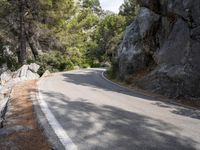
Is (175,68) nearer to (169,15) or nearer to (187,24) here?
(187,24)

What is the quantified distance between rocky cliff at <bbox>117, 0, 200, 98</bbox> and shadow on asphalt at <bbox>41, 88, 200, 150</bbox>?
6.14 meters

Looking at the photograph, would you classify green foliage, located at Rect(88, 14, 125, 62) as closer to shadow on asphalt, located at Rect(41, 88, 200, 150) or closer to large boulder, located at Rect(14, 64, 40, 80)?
large boulder, located at Rect(14, 64, 40, 80)

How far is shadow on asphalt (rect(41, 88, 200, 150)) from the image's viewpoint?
6964 mm

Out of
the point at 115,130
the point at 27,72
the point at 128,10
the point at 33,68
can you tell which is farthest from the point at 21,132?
the point at 128,10

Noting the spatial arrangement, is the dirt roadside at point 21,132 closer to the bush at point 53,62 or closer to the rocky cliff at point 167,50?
the rocky cliff at point 167,50

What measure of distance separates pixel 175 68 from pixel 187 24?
8.31 ft

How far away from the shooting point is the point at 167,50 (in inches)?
766

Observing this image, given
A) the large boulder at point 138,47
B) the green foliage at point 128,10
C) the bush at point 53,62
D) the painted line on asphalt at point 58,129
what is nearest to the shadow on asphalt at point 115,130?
the painted line on asphalt at point 58,129

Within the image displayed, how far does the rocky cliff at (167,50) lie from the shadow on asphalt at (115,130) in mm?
6141

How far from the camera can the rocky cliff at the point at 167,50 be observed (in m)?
16.1

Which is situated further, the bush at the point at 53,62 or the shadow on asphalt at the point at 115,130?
the bush at the point at 53,62

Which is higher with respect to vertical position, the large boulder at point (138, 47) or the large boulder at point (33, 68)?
the large boulder at point (138, 47)

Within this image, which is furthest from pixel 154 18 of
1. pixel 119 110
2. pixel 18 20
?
pixel 18 20

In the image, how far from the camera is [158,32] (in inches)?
908
